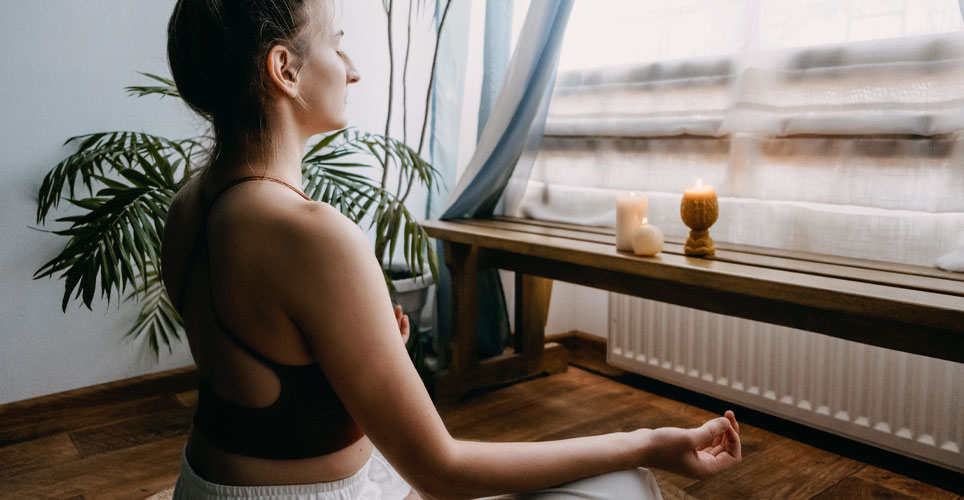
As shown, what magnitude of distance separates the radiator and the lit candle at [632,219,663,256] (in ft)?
1.53

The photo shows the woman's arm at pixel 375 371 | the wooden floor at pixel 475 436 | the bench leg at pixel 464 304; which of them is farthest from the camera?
the bench leg at pixel 464 304

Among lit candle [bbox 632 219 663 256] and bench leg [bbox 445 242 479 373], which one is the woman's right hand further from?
bench leg [bbox 445 242 479 373]

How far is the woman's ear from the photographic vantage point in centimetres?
66

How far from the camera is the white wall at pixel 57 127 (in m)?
1.89

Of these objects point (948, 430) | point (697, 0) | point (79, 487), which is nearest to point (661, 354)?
point (948, 430)

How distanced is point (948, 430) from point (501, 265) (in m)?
1.19

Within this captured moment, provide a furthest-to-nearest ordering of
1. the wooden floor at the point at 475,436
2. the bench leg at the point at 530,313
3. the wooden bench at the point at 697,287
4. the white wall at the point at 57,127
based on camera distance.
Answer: the bench leg at the point at 530,313 < the white wall at the point at 57,127 < the wooden floor at the point at 475,436 < the wooden bench at the point at 697,287

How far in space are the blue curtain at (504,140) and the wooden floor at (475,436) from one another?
257 mm

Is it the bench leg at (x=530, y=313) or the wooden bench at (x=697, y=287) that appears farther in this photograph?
the bench leg at (x=530, y=313)

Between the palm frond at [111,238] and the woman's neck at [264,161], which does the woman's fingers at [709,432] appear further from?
the palm frond at [111,238]

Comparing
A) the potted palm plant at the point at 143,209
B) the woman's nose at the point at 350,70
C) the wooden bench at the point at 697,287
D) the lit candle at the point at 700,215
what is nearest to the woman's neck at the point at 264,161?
the woman's nose at the point at 350,70

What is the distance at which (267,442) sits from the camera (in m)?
0.64

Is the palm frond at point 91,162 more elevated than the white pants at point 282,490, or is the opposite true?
the palm frond at point 91,162

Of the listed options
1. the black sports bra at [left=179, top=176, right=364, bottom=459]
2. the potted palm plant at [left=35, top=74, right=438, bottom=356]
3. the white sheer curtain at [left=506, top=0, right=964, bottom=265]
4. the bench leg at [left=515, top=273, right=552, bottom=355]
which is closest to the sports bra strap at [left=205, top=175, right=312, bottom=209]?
the black sports bra at [left=179, top=176, right=364, bottom=459]
